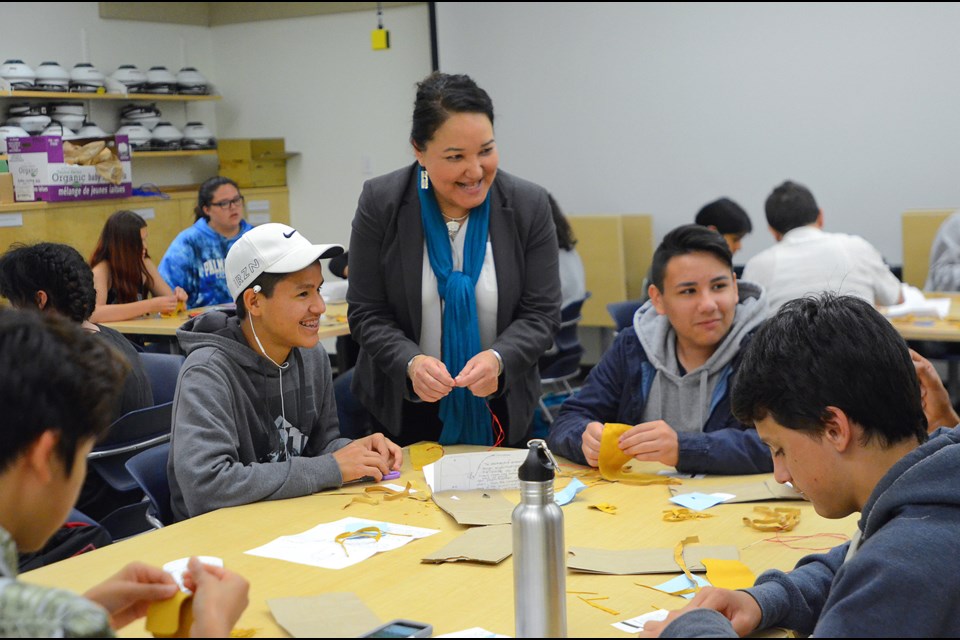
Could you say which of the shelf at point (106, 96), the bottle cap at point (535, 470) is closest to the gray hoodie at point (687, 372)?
the bottle cap at point (535, 470)

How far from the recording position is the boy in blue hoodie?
2.82 m

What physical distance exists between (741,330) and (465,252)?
2.58ft

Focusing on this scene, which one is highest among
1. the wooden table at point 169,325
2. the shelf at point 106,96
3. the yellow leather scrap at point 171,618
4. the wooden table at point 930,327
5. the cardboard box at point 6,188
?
the shelf at point 106,96

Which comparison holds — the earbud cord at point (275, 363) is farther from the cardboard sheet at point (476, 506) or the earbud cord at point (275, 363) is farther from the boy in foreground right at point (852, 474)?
the boy in foreground right at point (852, 474)

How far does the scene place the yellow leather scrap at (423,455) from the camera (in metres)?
2.72

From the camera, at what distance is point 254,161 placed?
8656 millimetres

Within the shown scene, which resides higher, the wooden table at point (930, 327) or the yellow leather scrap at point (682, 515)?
the wooden table at point (930, 327)

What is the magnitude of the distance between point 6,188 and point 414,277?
15.8 feet

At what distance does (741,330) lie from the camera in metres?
2.83

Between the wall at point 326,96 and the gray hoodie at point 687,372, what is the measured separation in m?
5.48

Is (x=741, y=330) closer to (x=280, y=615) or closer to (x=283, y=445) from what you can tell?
(x=283, y=445)

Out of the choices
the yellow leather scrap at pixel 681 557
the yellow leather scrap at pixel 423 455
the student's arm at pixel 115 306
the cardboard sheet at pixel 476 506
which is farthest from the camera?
the student's arm at pixel 115 306

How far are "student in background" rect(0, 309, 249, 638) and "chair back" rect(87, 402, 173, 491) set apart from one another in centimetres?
183

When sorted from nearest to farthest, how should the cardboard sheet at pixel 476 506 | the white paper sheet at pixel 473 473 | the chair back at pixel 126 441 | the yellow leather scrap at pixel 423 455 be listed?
the cardboard sheet at pixel 476 506, the white paper sheet at pixel 473 473, the yellow leather scrap at pixel 423 455, the chair back at pixel 126 441
